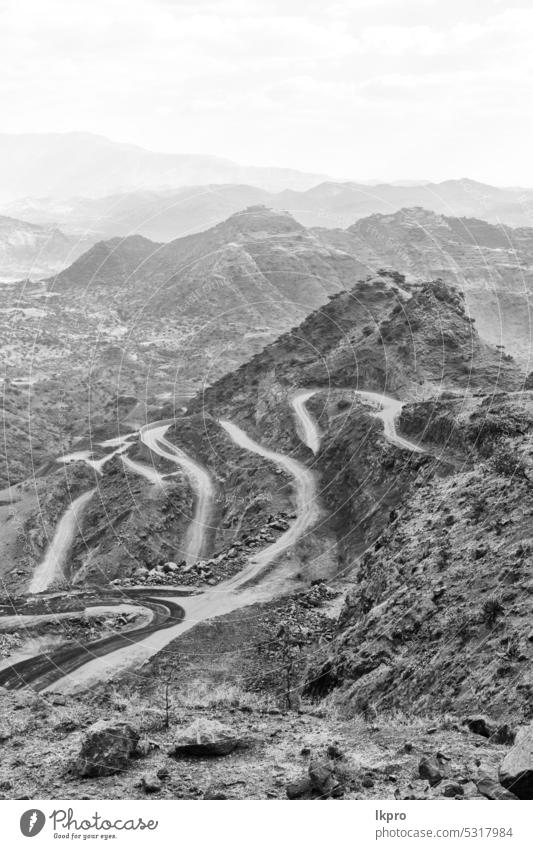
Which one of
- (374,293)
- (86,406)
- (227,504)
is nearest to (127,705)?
(227,504)

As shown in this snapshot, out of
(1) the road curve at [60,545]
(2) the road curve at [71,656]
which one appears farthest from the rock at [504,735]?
(1) the road curve at [60,545]

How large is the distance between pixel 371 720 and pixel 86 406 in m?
157

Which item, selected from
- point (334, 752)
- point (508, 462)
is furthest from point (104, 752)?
point (508, 462)

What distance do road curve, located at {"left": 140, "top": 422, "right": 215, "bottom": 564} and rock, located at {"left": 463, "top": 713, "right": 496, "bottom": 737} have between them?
5480 cm

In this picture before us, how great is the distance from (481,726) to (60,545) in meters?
74.9

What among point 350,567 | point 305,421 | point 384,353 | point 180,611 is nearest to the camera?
point 180,611

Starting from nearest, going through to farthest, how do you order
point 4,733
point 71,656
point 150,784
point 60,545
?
point 150,784 → point 4,733 → point 71,656 → point 60,545

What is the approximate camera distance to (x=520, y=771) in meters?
15.8

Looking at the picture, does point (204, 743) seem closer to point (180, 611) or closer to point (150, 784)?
point (150, 784)

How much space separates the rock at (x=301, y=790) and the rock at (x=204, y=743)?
3.76 m

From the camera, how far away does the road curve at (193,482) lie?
258 feet

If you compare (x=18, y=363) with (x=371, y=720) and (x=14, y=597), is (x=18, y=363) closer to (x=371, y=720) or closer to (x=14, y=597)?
(x=14, y=597)
